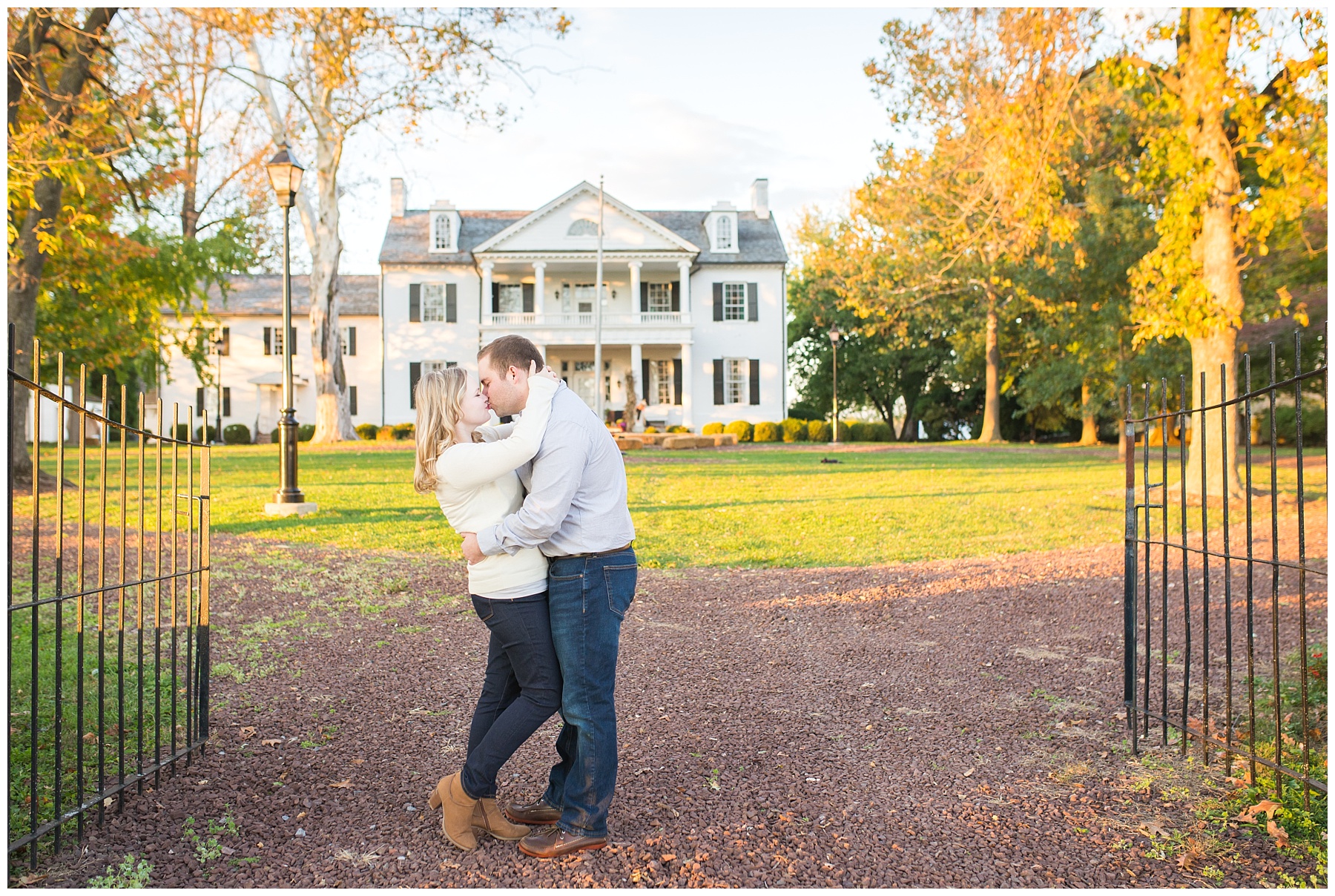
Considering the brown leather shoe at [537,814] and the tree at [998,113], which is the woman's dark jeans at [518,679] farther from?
the tree at [998,113]

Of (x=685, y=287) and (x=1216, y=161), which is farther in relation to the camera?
(x=685, y=287)

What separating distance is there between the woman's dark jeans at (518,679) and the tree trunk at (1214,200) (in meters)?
9.76

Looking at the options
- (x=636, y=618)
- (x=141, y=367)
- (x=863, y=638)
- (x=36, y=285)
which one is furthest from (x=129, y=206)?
(x=863, y=638)

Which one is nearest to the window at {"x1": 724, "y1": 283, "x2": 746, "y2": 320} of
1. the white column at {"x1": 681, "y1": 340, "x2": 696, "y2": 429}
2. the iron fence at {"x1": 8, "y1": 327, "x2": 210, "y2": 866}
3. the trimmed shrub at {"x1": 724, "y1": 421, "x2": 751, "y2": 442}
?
the white column at {"x1": 681, "y1": 340, "x2": 696, "y2": 429}

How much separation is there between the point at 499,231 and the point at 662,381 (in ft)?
27.3

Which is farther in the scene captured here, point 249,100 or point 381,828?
point 249,100

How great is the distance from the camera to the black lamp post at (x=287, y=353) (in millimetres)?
11367

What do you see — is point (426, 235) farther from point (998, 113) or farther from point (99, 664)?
point (99, 664)

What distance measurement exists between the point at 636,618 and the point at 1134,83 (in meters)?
8.79

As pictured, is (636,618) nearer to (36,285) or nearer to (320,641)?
(320,641)

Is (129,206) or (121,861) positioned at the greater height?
(129,206)

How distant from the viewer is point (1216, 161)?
11.8m

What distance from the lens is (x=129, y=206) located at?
45.9 feet

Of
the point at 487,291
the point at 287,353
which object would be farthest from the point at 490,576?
the point at 487,291
